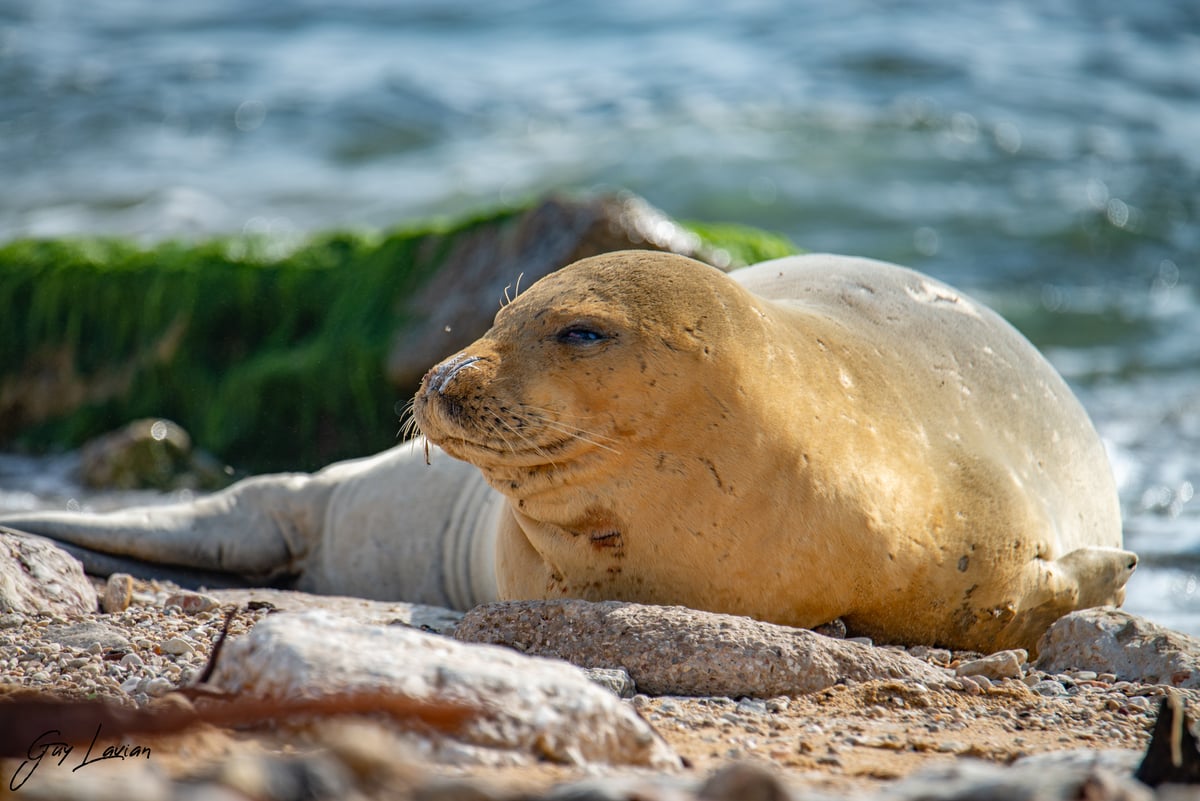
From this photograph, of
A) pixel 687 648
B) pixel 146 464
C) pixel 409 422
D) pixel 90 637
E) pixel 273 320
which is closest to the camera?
pixel 687 648

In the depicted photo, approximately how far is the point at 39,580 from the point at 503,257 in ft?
13.8

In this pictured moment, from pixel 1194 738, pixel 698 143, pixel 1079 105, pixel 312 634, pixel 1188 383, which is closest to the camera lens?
pixel 1194 738

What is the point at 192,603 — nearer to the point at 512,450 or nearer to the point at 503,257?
the point at 512,450

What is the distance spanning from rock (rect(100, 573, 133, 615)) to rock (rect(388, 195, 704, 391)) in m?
3.10

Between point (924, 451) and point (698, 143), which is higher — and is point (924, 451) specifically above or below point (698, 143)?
above

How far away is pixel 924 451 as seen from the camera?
3961 millimetres

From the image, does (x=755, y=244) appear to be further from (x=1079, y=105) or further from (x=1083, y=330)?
(x=1079, y=105)

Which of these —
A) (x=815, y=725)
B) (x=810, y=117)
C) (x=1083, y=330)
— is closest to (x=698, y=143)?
(x=810, y=117)

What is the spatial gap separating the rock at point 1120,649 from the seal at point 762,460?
14cm

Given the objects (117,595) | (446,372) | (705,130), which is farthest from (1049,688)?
(705,130)

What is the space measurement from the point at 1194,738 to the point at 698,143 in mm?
14647

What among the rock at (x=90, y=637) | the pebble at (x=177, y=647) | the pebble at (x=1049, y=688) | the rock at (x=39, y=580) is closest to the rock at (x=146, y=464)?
the rock at (x=39, y=580)

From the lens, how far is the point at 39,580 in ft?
14.3

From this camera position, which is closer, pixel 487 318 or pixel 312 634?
pixel 312 634
